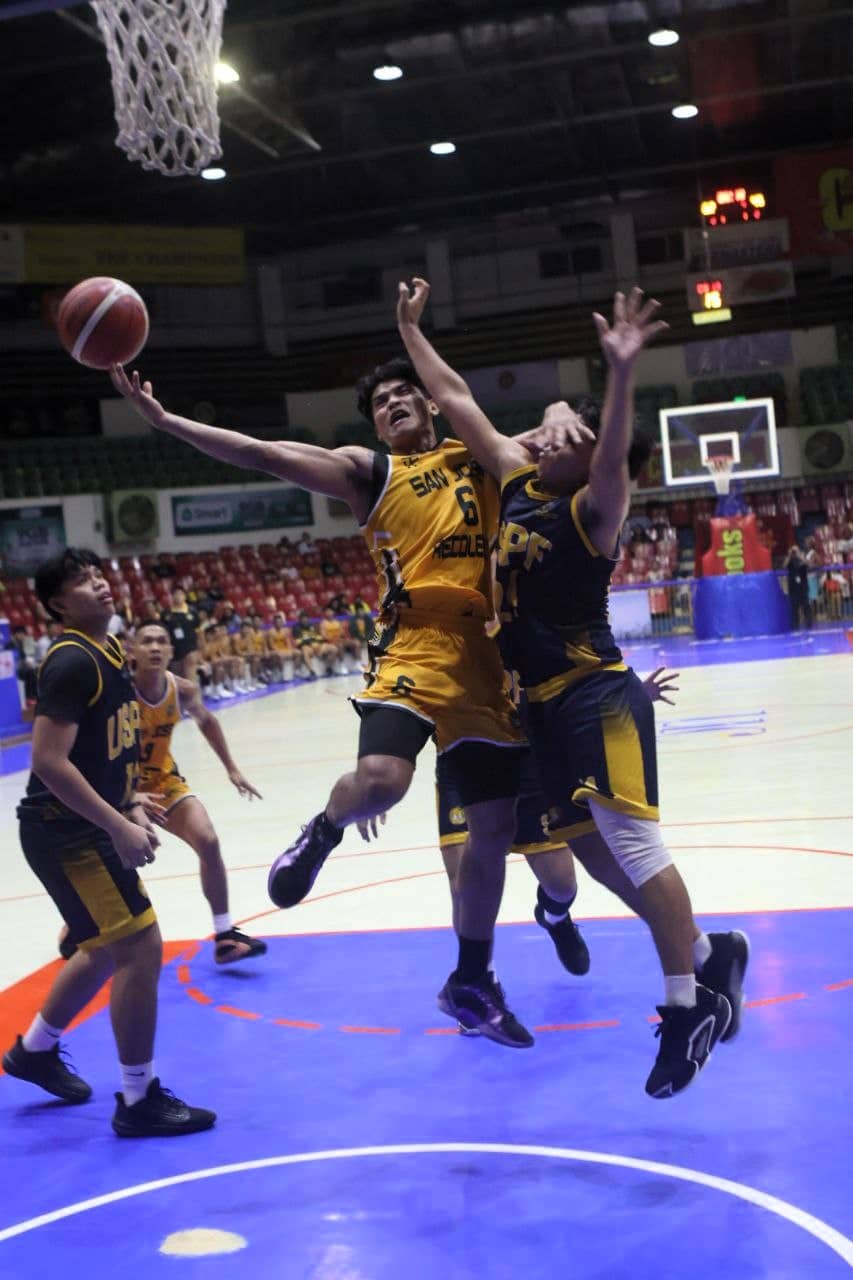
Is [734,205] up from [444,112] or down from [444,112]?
down

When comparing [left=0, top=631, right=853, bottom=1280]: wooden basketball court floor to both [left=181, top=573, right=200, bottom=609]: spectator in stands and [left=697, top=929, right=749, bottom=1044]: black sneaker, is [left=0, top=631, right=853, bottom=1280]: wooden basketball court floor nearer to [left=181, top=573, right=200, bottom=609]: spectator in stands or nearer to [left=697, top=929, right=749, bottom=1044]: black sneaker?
[left=697, top=929, right=749, bottom=1044]: black sneaker

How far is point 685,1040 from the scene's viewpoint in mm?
3424

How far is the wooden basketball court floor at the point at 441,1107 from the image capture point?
307 cm

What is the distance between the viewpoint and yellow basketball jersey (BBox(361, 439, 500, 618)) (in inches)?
165

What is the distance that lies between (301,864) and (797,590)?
68.7 ft

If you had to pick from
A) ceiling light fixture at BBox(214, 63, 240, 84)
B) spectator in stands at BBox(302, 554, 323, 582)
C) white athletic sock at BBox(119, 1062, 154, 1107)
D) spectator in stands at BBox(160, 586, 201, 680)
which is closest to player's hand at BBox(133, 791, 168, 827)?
white athletic sock at BBox(119, 1062, 154, 1107)

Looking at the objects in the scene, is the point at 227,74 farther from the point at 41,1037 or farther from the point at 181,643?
the point at 41,1037

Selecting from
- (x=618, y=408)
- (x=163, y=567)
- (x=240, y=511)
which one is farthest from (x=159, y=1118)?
(x=240, y=511)

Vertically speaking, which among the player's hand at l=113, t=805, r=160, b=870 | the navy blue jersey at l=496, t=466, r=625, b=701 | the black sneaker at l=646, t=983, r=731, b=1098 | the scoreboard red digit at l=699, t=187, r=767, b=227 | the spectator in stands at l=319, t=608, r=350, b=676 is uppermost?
the scoreboard red digit at l=699, t=187, r=767, b=227

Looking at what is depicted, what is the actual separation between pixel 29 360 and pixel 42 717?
27.9 m

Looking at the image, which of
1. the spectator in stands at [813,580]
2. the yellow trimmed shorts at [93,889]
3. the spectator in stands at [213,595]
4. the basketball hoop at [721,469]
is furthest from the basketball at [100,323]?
the spectator in stands at [813,580]

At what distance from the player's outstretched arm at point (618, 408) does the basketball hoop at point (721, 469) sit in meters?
20.9

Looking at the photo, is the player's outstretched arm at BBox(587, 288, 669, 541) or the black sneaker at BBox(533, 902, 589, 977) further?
the black sneaker at BBox(533, 902, 589, 977)

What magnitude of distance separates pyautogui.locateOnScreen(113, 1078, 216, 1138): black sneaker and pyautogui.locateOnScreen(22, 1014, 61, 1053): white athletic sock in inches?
16.0
